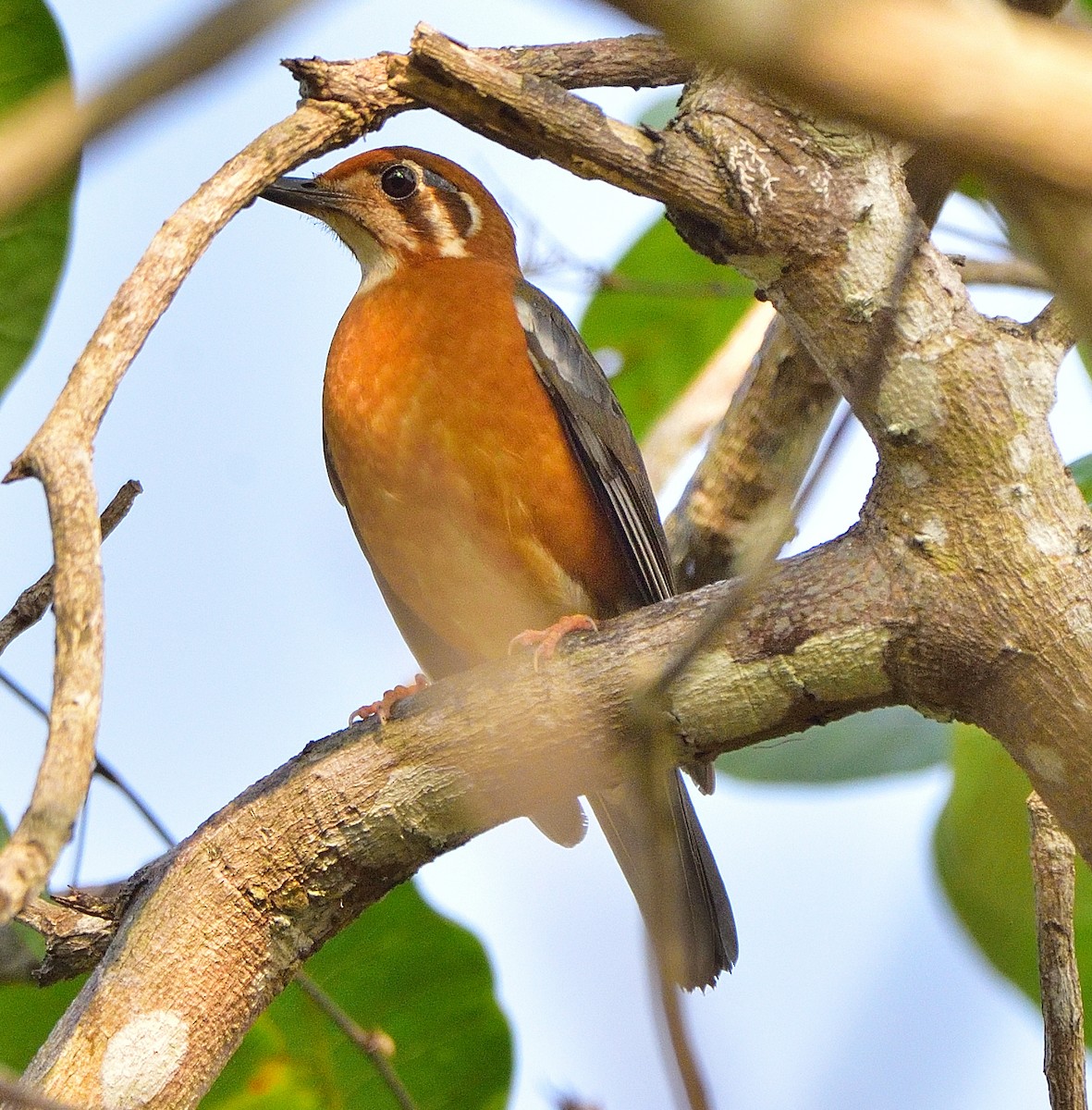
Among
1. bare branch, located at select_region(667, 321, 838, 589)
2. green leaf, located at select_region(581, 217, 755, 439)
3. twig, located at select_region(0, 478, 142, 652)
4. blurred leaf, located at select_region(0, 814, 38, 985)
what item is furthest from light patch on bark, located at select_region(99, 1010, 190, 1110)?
green leaf, located at select_region(581, 217, 755, 439)

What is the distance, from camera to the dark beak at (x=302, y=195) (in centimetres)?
566

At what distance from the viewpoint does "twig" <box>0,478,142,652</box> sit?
333 centimetres

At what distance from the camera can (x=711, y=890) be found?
476 cm

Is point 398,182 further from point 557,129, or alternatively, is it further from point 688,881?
point 688,881

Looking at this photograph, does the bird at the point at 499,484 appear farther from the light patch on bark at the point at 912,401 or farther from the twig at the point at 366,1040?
the light patch on bark at the point at 912,401

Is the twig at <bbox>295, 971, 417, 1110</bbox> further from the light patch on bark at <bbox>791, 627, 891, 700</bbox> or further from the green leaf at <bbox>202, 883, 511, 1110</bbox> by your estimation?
the light patch on bark at <bbox>791, 627, 891, 700</bbox>

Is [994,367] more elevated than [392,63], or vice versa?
[392,63]

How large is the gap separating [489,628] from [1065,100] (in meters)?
4.36

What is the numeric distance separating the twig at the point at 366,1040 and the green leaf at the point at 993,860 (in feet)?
6.88

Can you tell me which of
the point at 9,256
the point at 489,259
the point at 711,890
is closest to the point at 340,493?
the point at 489,259

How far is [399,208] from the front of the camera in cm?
576

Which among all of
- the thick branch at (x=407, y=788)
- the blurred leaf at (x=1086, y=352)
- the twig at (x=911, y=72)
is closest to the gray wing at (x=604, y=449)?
the thick branch at (x=407, y=788)

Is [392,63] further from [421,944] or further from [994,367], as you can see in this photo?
[421,944]

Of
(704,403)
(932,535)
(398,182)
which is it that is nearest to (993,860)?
(932,535)
